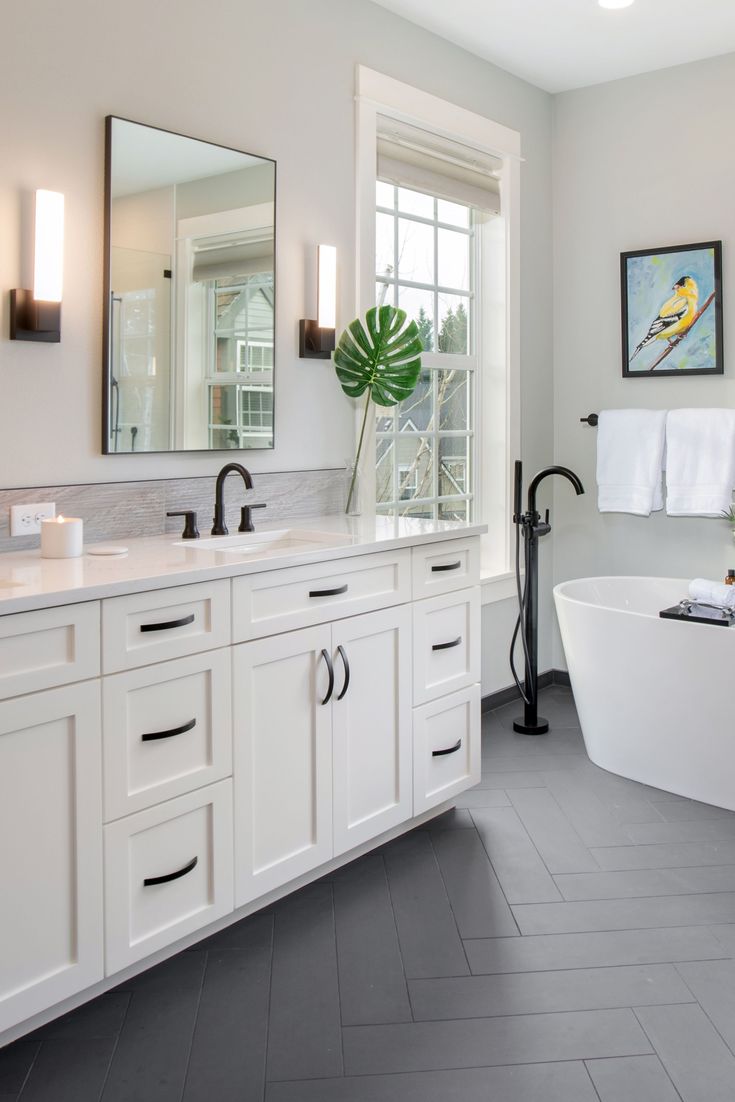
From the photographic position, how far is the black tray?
313cm

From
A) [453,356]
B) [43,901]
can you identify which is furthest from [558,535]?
[43,901]

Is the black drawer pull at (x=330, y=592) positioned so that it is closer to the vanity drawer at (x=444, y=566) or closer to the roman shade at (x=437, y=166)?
the vanity drawer at (x=444, y=566)

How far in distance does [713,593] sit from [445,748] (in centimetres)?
123

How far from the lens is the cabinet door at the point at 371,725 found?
8.01 ft

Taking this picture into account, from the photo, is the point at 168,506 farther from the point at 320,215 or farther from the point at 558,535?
the point at 558,535

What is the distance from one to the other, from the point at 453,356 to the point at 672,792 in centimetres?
191

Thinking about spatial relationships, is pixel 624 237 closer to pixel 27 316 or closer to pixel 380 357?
pixel 380 357

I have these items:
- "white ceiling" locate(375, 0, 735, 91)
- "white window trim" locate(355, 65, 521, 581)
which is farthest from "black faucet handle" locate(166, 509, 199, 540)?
"white ceiling" locate(375, 0, 735, 91)

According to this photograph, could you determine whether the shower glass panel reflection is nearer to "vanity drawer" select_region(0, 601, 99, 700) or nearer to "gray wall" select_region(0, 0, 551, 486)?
"gray wall" select_region(0, 0, 551, 486)

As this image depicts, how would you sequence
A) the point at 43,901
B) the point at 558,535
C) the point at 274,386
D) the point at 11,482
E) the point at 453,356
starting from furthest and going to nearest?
the point at 558,535
the point at 453,356
the point at 274,386
the point at 11,482
the point at 43,901

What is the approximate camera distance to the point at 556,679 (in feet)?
14.9

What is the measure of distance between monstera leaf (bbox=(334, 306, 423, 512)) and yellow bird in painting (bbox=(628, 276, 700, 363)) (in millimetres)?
1396

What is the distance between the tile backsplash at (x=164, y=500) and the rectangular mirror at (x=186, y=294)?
119 millimetres

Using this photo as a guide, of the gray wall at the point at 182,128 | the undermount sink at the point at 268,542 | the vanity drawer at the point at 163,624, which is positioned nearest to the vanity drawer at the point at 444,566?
the undermount sink at the point at 268,542
